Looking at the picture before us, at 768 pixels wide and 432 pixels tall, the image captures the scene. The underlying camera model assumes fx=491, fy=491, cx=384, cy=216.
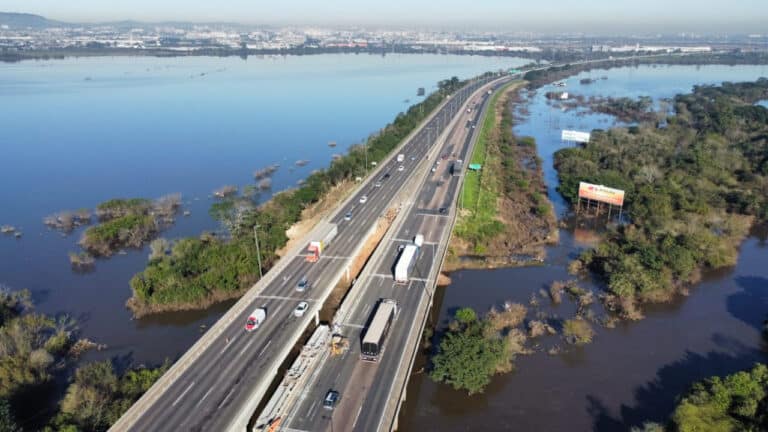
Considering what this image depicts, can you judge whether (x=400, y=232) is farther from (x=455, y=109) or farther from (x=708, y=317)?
(x=455, y=109)

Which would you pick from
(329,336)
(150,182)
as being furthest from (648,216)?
(150,182)

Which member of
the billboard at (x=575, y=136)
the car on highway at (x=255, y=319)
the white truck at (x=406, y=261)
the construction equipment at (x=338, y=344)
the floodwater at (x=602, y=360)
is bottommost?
the floodwater at (x=602, y=360)

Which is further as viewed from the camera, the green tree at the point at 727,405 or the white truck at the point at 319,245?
the white truck at the point at 319,245

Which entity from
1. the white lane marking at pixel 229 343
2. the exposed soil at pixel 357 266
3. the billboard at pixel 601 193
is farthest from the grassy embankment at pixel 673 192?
the white lane marking at pixel 229 343

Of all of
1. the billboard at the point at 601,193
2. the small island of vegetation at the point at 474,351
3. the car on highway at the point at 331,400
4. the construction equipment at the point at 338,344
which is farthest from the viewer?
the billboard at the point at 601,193

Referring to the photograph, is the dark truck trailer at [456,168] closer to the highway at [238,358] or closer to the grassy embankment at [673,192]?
the grassy embankment at [673,192]

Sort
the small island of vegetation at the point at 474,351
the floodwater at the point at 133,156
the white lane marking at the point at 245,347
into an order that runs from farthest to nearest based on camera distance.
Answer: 1. the floodwater at the point at 133,156
2. the small island of vegetation at the point at 474,351
3. the white lane marking at the point at 245,347

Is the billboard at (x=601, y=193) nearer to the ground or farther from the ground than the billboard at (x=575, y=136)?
nearer to the ground
